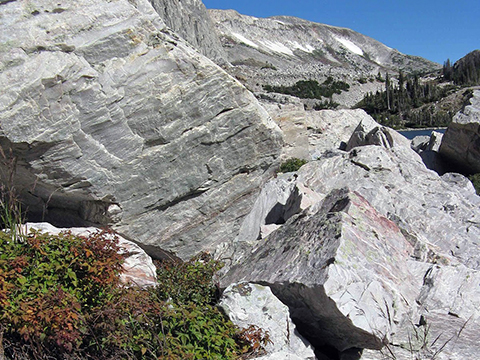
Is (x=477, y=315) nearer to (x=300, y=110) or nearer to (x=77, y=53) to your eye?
(x=77, y=53)

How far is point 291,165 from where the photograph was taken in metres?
16.1

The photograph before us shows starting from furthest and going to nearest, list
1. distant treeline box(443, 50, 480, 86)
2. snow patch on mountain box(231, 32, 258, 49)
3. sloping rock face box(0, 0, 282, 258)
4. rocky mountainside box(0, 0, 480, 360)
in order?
snow patch on mountain box(231, 32, 258, 49), distant treeline box(443, 50, 480, 86), sloping rock face box(0, 0, 282, 258), rocky mountainside box(0, 0, 480, 360)

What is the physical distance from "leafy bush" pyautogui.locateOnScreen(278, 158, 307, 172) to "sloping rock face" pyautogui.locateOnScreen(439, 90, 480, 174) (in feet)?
17.8

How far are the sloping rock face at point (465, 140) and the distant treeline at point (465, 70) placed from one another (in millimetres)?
96633

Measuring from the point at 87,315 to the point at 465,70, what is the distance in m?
122

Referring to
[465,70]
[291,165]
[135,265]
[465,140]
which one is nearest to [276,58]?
[465,70]

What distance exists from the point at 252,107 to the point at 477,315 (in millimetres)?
5674

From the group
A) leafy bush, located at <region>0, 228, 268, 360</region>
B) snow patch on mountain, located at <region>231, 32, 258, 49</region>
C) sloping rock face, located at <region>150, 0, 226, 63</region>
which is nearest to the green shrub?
leafy bush, located at <region>0, 228, 268, 360</region>

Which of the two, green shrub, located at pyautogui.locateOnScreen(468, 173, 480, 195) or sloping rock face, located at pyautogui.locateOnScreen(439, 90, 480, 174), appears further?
sloping rock face, located at pyautogui.locateOnScreen(439, 90, 480, 174)

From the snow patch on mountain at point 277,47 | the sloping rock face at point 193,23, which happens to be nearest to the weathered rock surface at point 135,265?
the sloping rock face at point 193,23

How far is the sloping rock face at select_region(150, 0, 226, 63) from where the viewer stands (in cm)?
7756

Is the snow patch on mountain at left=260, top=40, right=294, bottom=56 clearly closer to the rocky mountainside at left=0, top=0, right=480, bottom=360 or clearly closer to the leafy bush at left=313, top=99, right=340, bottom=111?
the leafy bush at left=313, top=99, right=340, bottom=111

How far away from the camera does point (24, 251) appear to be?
19.8 ft

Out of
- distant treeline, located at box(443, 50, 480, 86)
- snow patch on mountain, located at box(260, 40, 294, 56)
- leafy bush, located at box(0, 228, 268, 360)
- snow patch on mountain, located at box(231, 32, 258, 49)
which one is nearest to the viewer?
leafy bush, located at box(0, 228, 268, 360)
